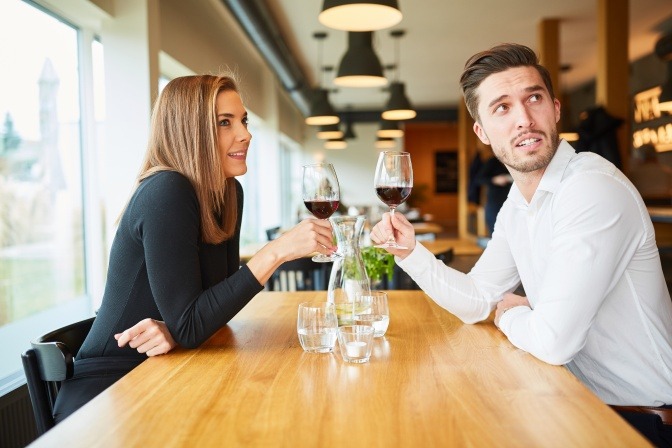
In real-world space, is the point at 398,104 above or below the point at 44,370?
above

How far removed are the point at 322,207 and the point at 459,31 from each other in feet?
24.3

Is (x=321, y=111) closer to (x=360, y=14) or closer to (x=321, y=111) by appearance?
(x=321, y=111)

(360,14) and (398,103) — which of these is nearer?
(360,14)

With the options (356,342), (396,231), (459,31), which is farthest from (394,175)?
(459,31)

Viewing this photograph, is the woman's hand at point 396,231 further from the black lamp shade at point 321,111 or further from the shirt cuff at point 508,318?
the black lamp shade at point 321,111

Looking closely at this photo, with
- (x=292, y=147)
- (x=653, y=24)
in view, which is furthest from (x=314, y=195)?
(x=292, y=147)

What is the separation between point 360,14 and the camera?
3234 mm

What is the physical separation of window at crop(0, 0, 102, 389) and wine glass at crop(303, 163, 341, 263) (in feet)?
6.73

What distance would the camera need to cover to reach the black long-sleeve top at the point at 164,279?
156cm

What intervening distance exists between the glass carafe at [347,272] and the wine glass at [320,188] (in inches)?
1.4

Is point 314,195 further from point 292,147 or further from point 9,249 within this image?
point 292,147

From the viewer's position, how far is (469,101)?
1.97 m

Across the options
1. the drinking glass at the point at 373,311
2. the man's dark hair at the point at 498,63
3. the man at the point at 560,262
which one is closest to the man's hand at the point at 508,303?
the man at the point at 560,262

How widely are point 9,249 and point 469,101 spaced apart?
2.35 meters
